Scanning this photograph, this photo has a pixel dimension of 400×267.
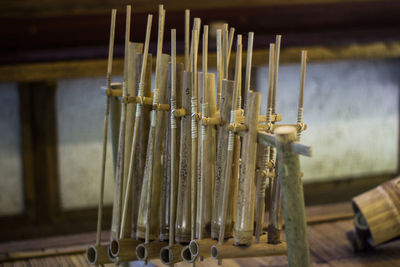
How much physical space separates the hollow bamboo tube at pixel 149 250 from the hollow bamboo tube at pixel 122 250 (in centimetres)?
4

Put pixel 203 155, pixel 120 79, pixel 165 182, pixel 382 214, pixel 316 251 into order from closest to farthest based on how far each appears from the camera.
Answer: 1. pixel 203 155
2. pixel 165 182
3. pixel 382 214
4. pixel 316 251
5. pixel 120 79

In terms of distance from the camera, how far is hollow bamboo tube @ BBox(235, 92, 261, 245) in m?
2.49

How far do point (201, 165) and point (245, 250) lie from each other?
0.37 metres

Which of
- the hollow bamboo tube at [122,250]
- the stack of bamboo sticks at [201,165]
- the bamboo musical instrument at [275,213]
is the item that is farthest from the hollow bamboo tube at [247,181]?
the hollow bamboo tube at [122,250]

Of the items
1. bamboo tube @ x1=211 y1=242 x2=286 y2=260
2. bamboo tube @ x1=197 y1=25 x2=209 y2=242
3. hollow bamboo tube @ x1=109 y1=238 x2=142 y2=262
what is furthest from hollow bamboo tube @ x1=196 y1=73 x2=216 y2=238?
hollow bamboo tube @ x1=109 y1=238 x2=142 y2=262

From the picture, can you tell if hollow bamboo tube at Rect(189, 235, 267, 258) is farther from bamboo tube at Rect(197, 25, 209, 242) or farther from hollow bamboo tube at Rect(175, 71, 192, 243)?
hollow bamboo tube at Rect(175, 71, 192, 243)

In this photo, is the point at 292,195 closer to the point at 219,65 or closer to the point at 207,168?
the point at 207,168

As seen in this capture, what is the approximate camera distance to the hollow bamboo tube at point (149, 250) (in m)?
2.81

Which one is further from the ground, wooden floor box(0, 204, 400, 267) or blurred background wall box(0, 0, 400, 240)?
blurred background wall box(0, 0, 400, 240)

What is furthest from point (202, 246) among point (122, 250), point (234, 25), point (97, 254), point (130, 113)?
point (234, 25)

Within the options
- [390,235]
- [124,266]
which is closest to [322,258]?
[390,235]

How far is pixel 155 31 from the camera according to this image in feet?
16.3

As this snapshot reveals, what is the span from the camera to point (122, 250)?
9.34 feet

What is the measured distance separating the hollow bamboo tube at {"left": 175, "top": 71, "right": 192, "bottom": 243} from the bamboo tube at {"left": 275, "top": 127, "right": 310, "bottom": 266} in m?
0.52
